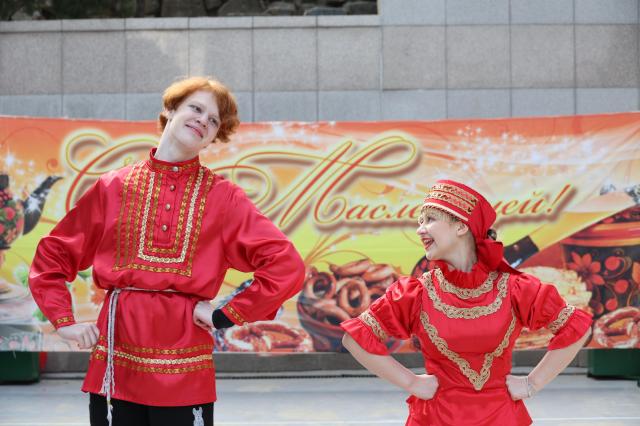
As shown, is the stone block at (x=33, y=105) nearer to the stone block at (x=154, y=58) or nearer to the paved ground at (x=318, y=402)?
the stone block at (x=154, y=58)

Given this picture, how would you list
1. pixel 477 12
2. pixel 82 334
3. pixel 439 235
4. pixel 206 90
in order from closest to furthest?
pixel 82 334
pixel 206 90
pixel 439 235
pixel 477 12

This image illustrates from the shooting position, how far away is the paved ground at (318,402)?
20.0 ft

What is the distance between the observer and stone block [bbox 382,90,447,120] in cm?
824

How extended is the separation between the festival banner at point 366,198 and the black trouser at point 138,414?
169 inches

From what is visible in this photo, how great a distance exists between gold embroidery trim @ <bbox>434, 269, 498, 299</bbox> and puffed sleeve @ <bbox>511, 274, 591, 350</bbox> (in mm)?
75

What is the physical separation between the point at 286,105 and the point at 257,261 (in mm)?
5682

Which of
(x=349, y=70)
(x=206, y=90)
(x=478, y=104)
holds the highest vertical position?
(x=349, y=70)

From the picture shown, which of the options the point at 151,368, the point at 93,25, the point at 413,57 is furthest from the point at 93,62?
the point at 151,368

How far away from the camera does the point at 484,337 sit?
2828 mm

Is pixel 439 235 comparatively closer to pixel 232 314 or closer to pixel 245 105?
pixel 232 314

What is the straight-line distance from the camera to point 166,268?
2.64 metres

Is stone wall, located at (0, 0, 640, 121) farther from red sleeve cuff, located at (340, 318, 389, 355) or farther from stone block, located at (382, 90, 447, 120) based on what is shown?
red sleeve cuff, located at (340, 318, 389, 355)

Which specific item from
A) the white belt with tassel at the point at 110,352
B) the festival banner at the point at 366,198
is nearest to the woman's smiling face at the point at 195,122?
the white belt with tassel at the point at 110,352

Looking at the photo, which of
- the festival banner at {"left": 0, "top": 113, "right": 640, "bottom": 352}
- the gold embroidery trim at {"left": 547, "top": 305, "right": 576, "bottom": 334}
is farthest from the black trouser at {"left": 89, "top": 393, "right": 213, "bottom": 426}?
the festival banner at {"left": 0, "top": 113, "right": 640, "bottom": 352}
